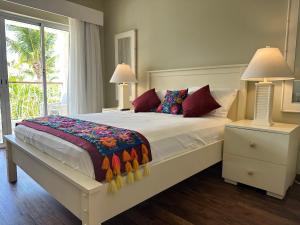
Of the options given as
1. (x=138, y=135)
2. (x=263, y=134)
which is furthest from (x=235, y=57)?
(x=138, y=135)

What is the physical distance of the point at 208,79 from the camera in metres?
2.73

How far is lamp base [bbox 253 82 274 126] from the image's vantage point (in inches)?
77.4

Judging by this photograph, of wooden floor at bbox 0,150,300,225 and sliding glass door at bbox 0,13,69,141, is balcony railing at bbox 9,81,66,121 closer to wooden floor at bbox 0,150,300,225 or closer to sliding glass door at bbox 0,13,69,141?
sliding glass door at bbox 0,13,69,141

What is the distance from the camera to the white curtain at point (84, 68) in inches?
149

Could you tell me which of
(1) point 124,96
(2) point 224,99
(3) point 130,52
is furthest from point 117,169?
(3) point 130,52

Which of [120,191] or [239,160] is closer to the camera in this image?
[120,191]

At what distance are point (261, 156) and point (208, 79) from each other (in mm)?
1216

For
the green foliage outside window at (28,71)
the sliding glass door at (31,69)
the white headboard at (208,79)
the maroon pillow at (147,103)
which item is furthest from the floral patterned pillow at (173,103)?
the green foliage outside window at (28,71)

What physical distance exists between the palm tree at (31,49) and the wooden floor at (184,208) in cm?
216

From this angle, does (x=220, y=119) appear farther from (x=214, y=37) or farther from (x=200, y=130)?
(x=214, y=37)

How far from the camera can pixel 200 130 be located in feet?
6.28

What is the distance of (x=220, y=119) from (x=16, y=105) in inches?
130

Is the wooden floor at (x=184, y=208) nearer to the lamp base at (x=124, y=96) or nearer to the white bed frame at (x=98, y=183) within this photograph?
the white bed frame at (x=98, y=183)

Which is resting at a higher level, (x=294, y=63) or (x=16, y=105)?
(x=294, y=63)
